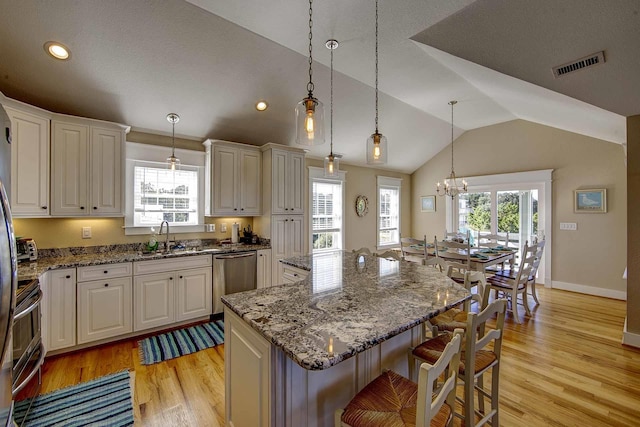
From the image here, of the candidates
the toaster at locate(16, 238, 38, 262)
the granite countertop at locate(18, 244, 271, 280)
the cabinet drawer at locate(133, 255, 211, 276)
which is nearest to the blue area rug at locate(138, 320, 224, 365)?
the cabinet drawer at locate(133, 255, 211, 276)

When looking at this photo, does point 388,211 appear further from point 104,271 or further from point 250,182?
point 104,271

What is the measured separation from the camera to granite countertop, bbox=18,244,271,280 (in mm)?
2473

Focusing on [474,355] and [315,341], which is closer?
[315,341]

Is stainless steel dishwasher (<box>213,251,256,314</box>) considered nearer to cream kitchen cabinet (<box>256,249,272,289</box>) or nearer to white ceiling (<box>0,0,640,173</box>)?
cream kitchen cabinet (<box>256,249,272,289</box>)

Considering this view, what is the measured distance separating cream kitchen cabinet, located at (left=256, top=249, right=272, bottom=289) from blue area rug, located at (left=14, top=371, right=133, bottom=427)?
6.14 feet

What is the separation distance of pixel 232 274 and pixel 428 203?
520cm

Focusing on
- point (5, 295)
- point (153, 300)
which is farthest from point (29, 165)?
point (5, 295)

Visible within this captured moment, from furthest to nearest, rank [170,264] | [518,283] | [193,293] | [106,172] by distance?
[518,283]
[193,293]
[170,264]
[106,172]

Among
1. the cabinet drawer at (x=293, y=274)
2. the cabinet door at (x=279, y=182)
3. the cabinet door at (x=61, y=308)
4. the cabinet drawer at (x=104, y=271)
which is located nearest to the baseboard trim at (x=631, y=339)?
the cabinet drawer at (x=293, y=274)

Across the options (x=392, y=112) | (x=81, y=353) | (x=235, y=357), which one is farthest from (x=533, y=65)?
(x=81, y=353)

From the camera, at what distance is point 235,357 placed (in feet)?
4.98

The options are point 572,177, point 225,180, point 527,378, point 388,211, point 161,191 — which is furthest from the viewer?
point 388,211

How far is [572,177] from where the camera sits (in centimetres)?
480

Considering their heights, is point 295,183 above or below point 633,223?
above
